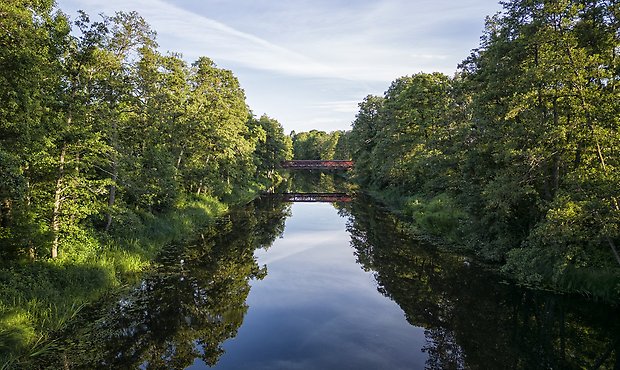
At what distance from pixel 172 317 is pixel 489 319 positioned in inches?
543

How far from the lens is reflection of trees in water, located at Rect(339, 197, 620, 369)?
45.2 ft

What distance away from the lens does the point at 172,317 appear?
16922 millimetres

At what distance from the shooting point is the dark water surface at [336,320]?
13.8 meters

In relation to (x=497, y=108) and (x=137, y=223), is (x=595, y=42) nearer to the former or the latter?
(x=497, y=108)

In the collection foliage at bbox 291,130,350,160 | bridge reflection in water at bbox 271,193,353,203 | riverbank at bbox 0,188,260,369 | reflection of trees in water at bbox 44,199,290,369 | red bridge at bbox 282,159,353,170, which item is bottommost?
reflection of trees in water at bbox 44,199,290,369

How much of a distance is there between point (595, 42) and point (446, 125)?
46.6 feet

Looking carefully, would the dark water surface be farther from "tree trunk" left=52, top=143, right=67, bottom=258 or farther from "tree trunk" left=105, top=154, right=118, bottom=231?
"tree trunk" left=105, top=154, right=118, bottom=231

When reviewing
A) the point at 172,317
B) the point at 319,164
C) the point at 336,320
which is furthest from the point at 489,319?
the point at 319,164

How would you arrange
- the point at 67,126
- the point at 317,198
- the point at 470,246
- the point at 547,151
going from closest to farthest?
the point at 67,126, the point at 547,151, the point at 470,246, the point at 317,198

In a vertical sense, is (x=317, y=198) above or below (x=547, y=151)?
below

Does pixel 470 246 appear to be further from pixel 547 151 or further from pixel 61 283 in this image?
pixel 61 283

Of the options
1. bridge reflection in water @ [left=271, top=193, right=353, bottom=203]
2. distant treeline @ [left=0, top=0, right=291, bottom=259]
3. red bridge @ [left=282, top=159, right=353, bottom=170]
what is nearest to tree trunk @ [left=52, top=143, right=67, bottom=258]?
distant treeline @ [left=0, top=0, right=291, bottom=259]

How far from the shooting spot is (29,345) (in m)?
12.9

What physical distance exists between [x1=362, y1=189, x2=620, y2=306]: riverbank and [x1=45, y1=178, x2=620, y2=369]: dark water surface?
707 millimetres
